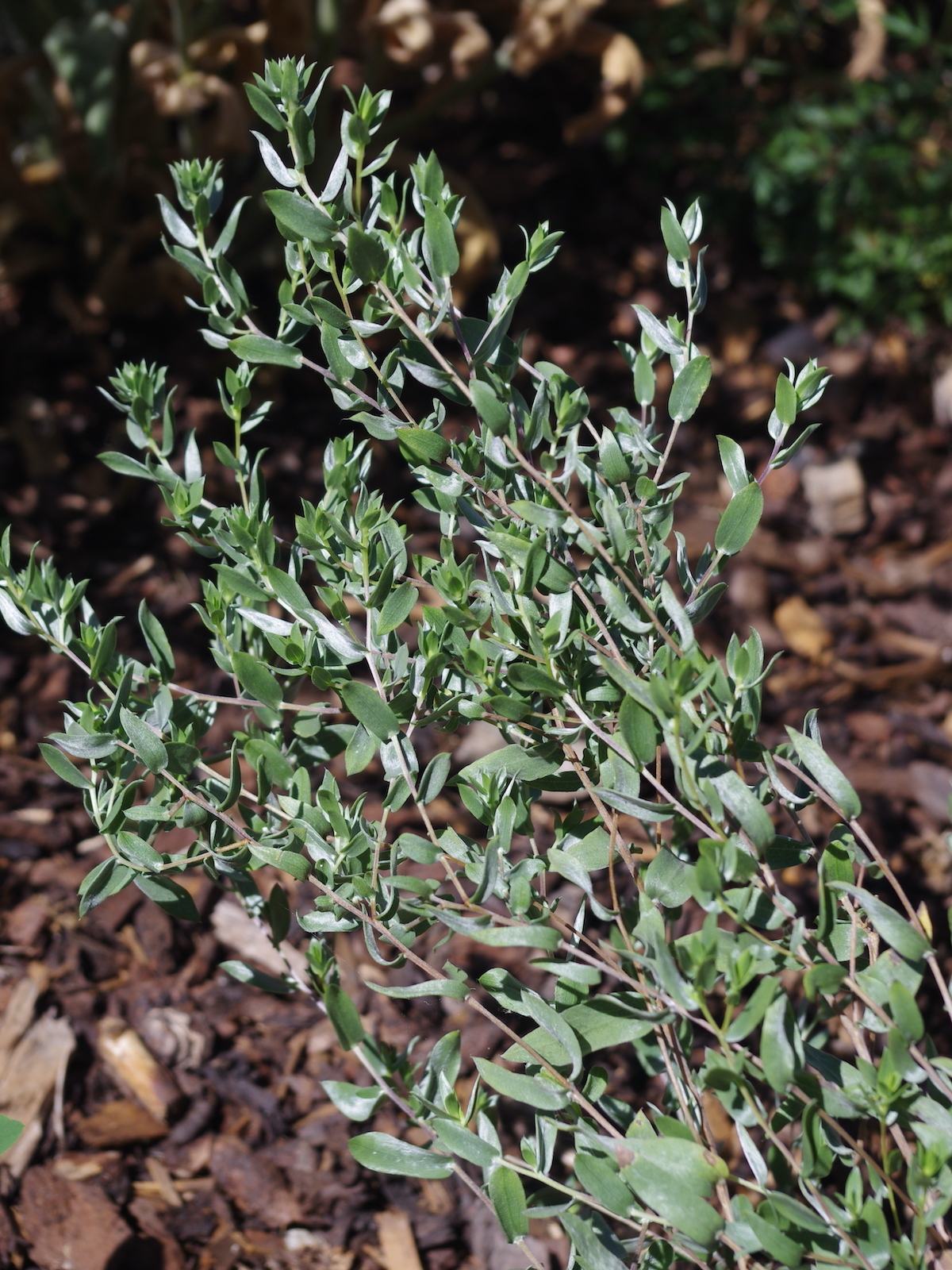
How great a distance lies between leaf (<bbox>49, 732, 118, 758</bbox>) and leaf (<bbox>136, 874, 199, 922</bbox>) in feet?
0.45

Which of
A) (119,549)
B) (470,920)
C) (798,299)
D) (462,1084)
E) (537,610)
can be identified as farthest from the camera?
(798,299)

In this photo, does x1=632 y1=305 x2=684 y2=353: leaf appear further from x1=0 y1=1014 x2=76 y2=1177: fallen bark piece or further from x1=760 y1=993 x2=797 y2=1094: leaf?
x1=0 y1=1014 x2=76 y2=1177: fallen bark piece

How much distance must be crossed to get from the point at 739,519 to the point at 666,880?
0.35m

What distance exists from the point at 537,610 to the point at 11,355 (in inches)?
95.8

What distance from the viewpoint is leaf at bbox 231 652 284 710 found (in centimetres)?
114

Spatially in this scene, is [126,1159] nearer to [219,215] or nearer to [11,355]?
[11,355]

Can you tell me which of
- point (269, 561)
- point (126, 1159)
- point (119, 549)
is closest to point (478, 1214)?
point (126, 1159)

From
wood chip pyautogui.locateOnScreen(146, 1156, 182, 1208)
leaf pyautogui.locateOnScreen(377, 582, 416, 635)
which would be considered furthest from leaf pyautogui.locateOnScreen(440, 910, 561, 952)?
wood chip pyautogui.locateOnScreen(146, 1156, 182, 1208)

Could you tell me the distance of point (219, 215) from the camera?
3.12m

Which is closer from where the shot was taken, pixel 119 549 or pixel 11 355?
pixel 119 549

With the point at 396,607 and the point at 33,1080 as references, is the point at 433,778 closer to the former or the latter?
the point at 396,607

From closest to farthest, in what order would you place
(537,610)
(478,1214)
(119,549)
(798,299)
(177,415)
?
(537,610) < (478,1214) < (119,549) < (177,415) < (798,299)

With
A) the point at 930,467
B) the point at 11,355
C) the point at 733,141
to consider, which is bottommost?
the point at 930,467

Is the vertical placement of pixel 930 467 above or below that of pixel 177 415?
below
